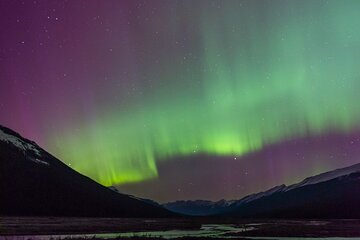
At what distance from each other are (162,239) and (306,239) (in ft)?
77.0

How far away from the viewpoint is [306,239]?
7425cm

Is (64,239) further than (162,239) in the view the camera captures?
No

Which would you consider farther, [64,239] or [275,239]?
[275,239]

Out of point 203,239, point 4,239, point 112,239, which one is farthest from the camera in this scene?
point 203,239

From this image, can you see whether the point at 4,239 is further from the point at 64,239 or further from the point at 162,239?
the point at 162,239

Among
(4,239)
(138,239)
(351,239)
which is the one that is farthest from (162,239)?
(351,239)

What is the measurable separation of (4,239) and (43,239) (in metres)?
5.19

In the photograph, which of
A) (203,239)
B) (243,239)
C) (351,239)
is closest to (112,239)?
(203,239)

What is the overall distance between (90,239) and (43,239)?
6.40 metres

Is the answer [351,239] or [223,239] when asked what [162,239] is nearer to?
[223,239]

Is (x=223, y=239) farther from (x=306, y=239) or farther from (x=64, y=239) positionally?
(x=64, y=239)

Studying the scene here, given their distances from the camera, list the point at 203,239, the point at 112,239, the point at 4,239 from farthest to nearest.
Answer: the point at 203,239
the point at 112,239
the point at 4,239

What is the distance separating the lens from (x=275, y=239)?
236 ft

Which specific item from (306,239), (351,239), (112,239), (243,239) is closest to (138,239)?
(112,239)
